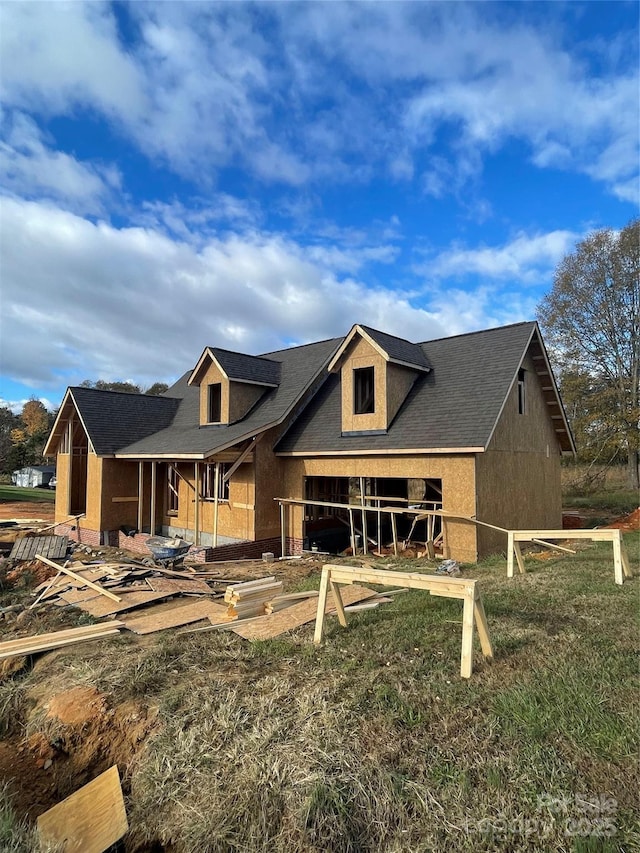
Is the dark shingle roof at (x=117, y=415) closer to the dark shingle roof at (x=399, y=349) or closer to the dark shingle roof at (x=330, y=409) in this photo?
the dark shingle roof at (x=330, y=409)

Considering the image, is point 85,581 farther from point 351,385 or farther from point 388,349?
point 388,349

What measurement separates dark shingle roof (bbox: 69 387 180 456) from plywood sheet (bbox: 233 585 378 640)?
12937mm

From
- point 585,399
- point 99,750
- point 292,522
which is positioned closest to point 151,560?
point 292,522

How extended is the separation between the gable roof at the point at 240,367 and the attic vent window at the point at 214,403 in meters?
0.74

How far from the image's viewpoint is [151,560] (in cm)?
1345

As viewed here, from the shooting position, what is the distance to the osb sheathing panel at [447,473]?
12.1 m

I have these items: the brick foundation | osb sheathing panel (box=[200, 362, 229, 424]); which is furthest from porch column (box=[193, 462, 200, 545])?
osb sheathing panel (box=[200, 362, 229, 424])

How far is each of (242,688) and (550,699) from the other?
303cm

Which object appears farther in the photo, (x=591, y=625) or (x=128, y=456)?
(x=128, y=456)

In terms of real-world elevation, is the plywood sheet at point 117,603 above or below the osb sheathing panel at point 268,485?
below

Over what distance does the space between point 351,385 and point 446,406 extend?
3.12 meters

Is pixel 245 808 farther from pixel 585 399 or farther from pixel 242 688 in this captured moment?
pixel 585 399

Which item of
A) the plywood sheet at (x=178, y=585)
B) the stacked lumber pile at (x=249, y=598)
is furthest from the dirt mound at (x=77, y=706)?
the plywood sheet at (x=178, y=585)

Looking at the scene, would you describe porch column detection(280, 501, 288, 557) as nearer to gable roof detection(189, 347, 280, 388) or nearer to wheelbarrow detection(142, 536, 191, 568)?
wheelbarrow detection(142, 536, 191, 568)
